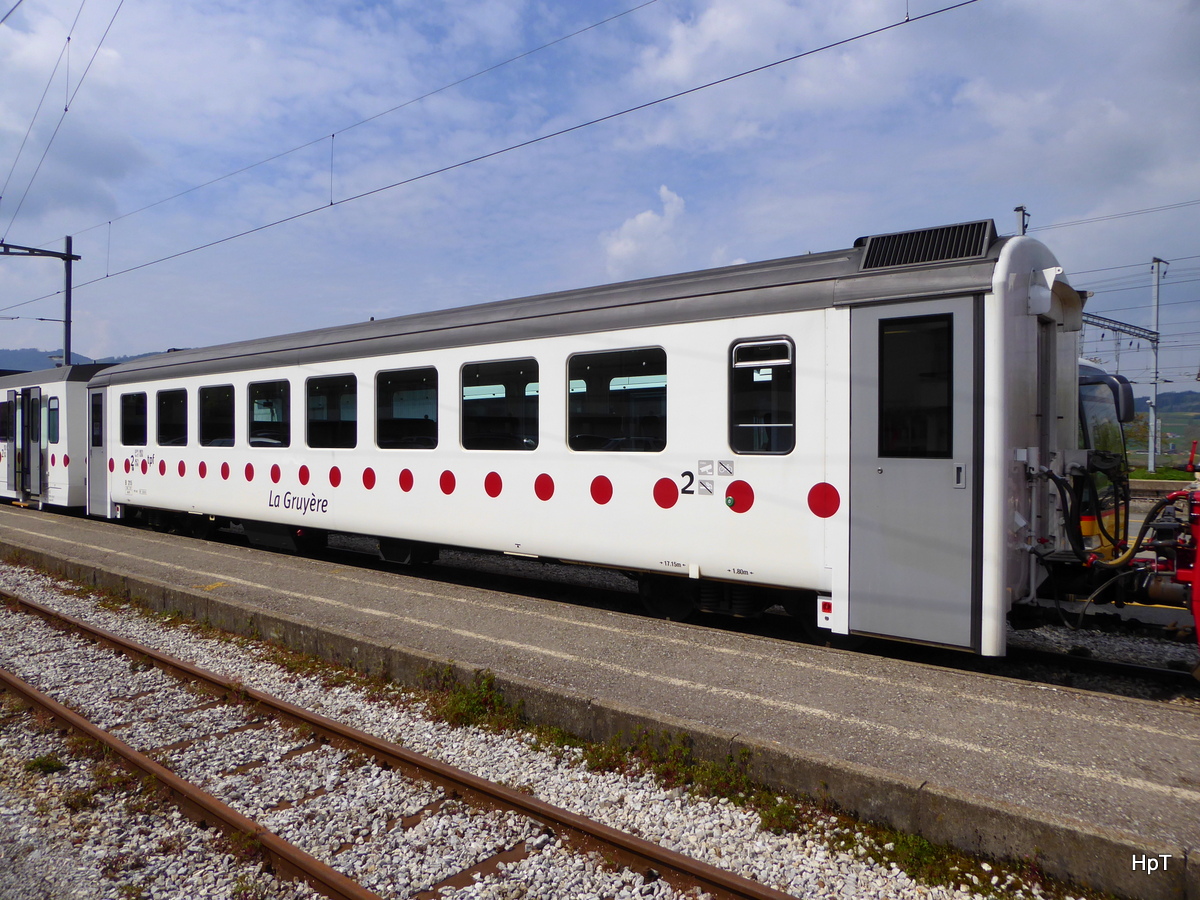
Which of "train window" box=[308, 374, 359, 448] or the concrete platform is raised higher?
"train window" box=[308, 374, 359, 448]

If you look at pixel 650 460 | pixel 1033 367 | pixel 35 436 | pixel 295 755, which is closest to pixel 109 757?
pixel 295 755

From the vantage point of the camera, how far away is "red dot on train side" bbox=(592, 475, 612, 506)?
23.5 ft

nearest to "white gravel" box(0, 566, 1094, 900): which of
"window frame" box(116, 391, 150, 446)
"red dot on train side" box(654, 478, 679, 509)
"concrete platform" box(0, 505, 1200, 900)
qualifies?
"concrete platform" box(0, 505, 1200, 900)

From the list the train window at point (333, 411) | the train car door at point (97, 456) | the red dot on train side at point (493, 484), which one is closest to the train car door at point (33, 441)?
the train car door at point (97, 456)

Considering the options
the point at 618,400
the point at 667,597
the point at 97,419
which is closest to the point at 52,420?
the point at 97,419

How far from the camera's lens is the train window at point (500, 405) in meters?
7.80

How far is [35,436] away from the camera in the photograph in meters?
17.9

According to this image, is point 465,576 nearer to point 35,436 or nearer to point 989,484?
point 989,484

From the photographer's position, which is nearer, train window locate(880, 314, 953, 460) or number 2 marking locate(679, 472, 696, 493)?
train window locate(880, 314, 953, 460)

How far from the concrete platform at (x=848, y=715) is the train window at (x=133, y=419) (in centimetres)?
625

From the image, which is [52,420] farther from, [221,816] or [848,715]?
[848,715]

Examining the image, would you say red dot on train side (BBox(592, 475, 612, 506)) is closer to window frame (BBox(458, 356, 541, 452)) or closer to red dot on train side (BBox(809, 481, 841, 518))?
window frame (BBox(458, 356, 541, 452))

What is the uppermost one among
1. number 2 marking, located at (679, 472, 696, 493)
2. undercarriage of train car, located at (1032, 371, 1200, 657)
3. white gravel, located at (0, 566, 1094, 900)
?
number 2 marking, located at (679, 472, 696, 493)

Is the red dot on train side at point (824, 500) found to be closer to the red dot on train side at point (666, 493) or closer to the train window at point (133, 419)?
the red dot on train side at point (666, 493)
